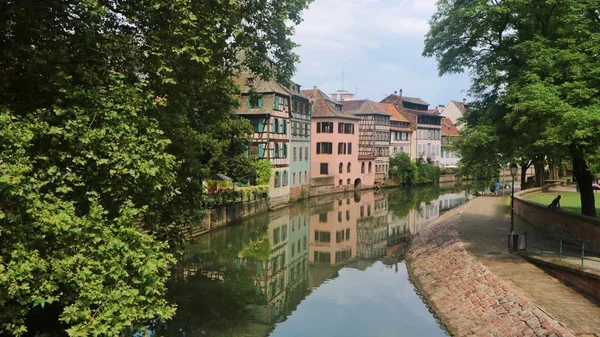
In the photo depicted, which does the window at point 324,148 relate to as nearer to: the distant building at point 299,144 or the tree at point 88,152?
the distant building at point 299,144

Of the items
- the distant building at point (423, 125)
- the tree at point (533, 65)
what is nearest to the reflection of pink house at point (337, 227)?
the tree at point (533, 65)

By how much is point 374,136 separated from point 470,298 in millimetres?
54721

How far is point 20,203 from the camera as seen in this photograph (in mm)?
8742

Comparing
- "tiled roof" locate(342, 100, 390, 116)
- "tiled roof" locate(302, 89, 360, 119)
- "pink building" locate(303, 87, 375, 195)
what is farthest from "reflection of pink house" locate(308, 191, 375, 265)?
"tiled roof" locate(342, 100, 390, 116)

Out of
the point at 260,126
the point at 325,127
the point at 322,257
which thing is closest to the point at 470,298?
the point at 322,257

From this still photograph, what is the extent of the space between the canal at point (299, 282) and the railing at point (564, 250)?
5296 millimetres

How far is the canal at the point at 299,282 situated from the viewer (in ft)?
57.3

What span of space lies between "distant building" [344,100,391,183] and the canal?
27.4 metres

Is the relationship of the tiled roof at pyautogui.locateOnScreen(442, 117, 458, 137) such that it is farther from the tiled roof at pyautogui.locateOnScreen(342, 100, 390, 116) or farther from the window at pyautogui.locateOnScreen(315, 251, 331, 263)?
the window at pyautogui.locateOnScreen(315, 251, 331, 263)

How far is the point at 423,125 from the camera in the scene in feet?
285

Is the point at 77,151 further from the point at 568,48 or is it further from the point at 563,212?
the point at 563,212

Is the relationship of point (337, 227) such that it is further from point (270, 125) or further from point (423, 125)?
point (423, 125)

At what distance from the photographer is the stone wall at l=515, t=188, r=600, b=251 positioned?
19.7 meters

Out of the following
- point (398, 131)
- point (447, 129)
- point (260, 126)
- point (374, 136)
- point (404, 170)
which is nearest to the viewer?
point (260, 126)
